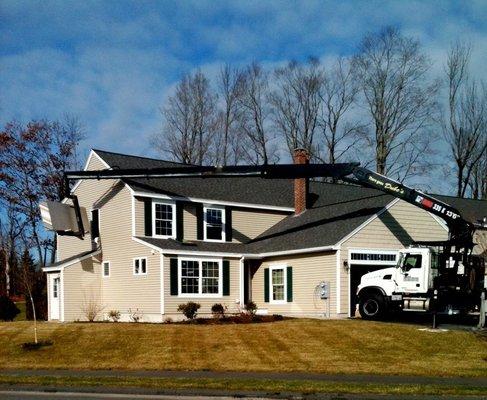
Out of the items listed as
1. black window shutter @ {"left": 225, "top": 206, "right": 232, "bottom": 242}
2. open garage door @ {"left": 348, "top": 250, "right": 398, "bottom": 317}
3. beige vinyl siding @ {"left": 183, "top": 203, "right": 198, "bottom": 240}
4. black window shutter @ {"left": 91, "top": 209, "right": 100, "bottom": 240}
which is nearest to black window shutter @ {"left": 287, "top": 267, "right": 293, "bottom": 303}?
open garage door @ {"left": 348, "top": 250, "right": 398, "bottom": 317}

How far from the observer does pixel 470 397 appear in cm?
1301

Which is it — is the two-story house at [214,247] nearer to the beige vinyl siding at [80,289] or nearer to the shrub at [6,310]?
the beige vinyl siding at [80,289]

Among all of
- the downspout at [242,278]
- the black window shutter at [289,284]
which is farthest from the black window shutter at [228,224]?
the black window shutter at [289,284]

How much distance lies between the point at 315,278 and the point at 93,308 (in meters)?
10.7

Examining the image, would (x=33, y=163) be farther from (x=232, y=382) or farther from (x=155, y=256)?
(x=232, y=382)

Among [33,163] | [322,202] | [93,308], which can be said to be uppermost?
[33,163]

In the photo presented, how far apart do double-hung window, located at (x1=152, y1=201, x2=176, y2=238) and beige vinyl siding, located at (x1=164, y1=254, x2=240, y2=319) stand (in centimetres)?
219

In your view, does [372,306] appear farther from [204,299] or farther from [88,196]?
[88,196]

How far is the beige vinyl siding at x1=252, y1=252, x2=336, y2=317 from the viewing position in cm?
2853

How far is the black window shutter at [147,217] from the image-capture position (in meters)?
31.0

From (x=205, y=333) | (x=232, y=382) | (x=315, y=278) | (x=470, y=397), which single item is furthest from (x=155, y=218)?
(x=470, y=397)

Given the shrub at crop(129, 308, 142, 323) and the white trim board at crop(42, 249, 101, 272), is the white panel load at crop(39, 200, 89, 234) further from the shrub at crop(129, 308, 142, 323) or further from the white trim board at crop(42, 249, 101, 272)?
the shrub at crop(129, 308, 142, 323)

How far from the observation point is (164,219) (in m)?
31.7

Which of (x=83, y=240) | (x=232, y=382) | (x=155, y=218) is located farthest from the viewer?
(x=83, y=240)
